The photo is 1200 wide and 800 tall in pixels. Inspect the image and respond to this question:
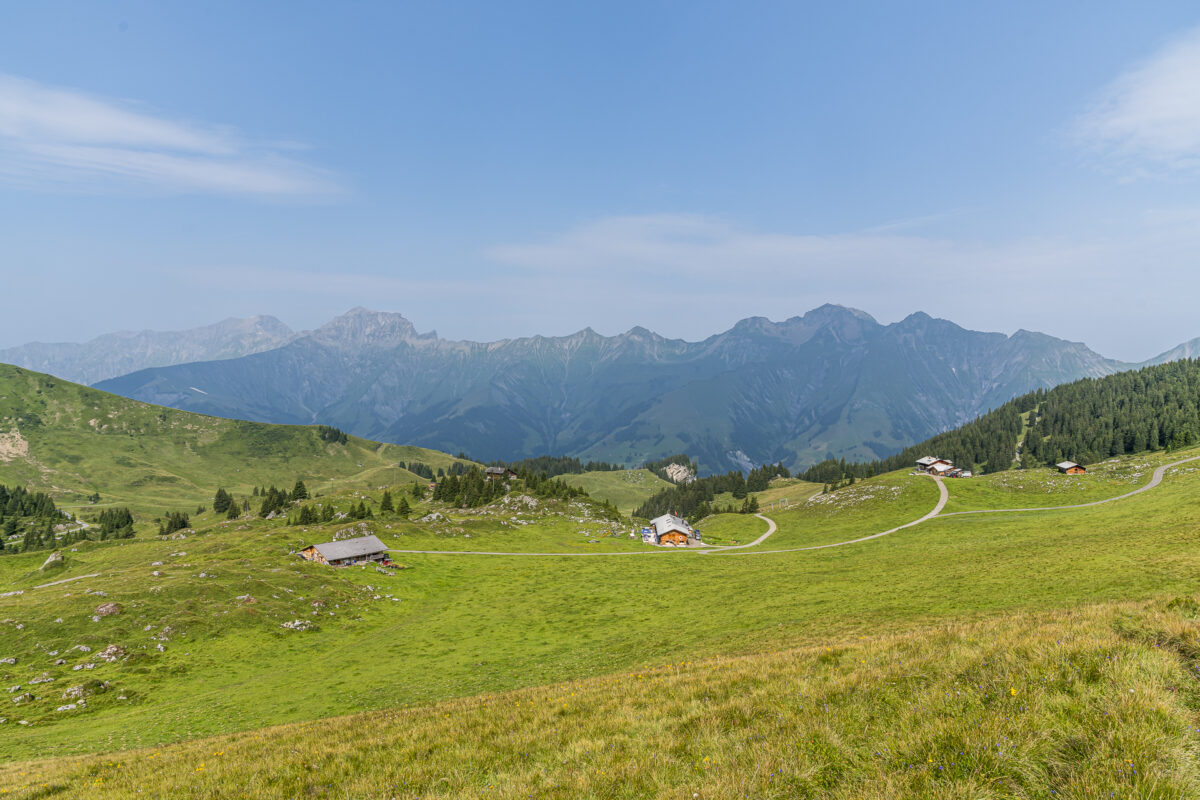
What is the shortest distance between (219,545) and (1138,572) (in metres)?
137

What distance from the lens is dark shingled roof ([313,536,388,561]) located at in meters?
88.9

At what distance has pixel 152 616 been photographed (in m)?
57.6

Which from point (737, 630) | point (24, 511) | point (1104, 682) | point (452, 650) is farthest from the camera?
point (24, 511)

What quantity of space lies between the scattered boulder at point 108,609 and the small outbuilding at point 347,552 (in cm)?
3028

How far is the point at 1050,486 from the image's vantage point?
4368 inches

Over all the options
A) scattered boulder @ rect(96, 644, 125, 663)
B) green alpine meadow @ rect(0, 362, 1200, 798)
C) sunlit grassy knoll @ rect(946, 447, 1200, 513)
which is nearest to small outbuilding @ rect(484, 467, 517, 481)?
green alpine meadow @ rect(0, 362, 1200, 798)

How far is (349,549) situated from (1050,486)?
146 meters

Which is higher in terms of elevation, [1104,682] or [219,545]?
[1104,682]

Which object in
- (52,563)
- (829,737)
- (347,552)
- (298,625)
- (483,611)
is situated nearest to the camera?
(829,737)

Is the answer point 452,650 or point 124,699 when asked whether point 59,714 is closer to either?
point 124,699

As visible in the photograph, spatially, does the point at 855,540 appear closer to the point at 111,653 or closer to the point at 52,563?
the point at 111,653

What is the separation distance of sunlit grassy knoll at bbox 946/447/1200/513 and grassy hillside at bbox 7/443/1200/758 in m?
12.0

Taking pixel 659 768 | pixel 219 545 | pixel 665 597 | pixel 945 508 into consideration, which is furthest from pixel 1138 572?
pixel 219 545

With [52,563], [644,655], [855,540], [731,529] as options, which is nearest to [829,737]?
[644,655]
